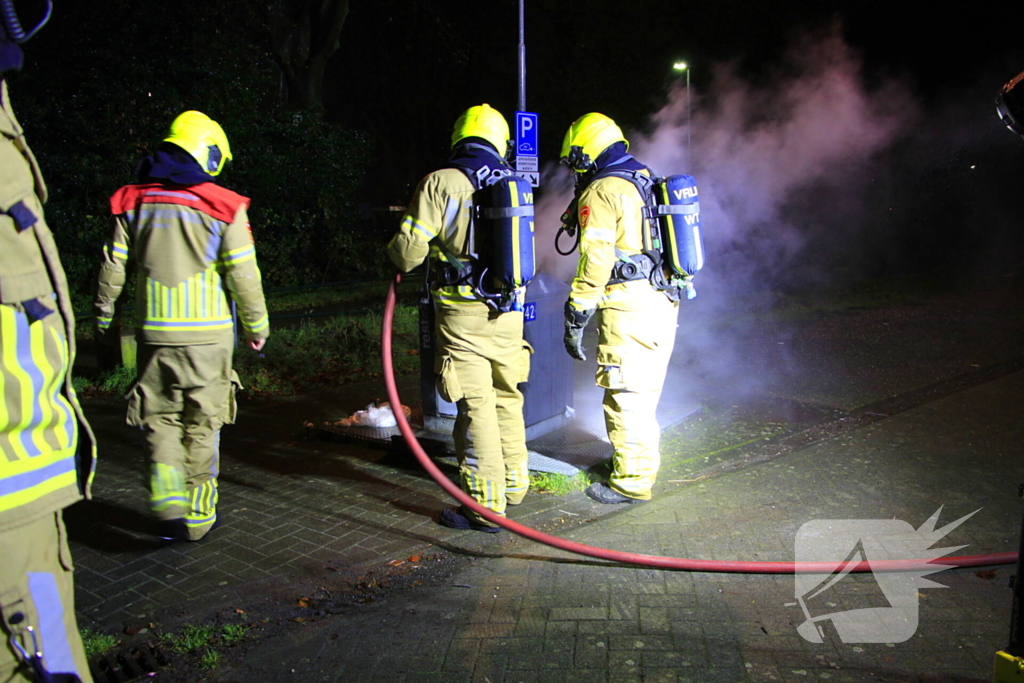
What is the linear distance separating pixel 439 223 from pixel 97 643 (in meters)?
2.53

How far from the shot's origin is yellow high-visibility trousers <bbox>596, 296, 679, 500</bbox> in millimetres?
4605

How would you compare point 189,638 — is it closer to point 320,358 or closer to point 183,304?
point 183,304

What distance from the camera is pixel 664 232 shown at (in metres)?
4.60

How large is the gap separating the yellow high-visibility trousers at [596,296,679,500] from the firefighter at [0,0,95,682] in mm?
3224

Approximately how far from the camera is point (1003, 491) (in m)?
4.77

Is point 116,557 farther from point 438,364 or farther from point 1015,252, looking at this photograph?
point 1015,252

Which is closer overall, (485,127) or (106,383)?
(485,127)

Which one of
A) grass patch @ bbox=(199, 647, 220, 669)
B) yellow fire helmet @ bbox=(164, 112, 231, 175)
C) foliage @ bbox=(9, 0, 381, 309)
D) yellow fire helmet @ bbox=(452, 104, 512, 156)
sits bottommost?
grass patch @ bbox=(199, 647, 220, 669)

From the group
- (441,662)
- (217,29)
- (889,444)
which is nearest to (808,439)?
(889,444)

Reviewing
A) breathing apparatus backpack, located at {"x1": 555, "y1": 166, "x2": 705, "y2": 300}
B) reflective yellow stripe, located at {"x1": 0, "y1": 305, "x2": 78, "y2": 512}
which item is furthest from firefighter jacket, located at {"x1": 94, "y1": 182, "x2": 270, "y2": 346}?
reflective yellow stripe, located at {"x1": 0, "y1": 305, "x2": 78, "y2": 512}

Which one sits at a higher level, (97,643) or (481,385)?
(481,385)

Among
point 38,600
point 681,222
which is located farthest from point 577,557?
point 38,600

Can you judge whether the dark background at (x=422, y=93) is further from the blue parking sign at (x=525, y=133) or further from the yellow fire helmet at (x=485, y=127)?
the yellow fire helmet at (x=485, y=127)

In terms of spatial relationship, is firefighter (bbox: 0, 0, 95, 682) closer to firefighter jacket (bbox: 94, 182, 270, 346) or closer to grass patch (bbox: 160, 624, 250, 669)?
grass patch (bbox: 160, 624, 250, 669)
